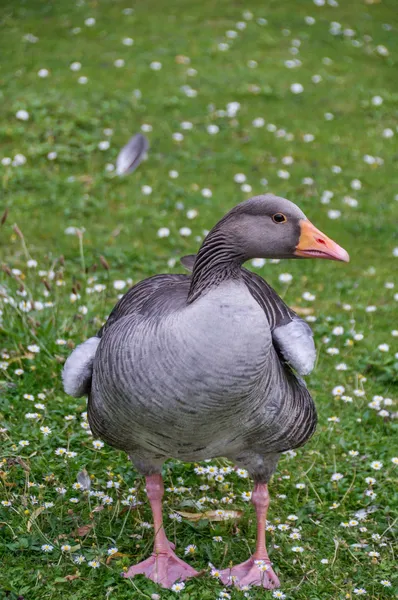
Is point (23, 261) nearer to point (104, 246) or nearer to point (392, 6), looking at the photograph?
point (104, 246)

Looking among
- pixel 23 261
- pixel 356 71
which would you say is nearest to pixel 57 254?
pixel 23 261

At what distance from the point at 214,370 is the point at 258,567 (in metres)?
1.25

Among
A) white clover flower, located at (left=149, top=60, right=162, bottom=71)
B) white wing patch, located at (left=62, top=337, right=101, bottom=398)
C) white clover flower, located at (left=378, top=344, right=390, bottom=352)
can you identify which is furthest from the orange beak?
white clover flower, located at (left=149, top=60, right=162, bottom=71)

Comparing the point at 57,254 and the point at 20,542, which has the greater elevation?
the point at 20,542

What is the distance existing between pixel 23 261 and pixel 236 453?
12.7 feet

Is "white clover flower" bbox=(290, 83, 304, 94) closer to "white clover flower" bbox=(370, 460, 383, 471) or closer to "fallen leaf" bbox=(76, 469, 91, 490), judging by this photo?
"white clover flower" bbox=(370, 460, 383, 471)

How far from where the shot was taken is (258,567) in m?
3.99

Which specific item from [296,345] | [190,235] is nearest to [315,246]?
[296,345]

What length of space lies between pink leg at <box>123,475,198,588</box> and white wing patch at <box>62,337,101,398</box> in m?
0.55

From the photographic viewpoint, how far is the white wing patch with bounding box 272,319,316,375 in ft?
12.7

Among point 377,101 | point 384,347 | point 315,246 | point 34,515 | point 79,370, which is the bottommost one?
point 377,101

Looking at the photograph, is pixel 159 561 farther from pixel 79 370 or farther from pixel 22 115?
pixel 22 115

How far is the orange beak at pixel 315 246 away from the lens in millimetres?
3449

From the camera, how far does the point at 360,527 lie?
442cm
